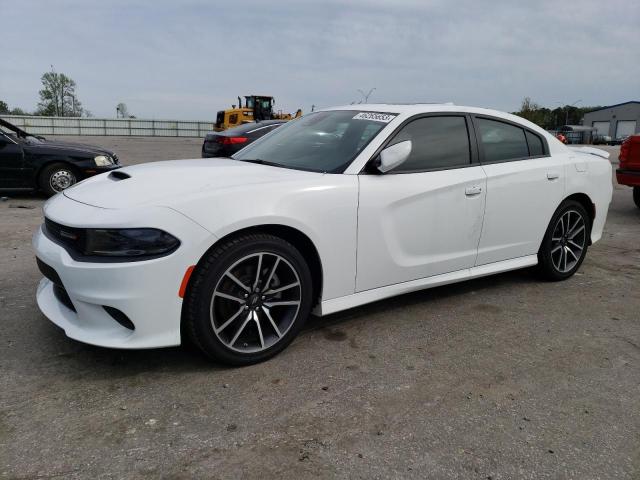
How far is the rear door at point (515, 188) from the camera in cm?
393

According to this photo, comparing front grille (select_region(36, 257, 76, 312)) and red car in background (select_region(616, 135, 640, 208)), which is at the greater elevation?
red car in background (select_region(616, 135, 640, 208))

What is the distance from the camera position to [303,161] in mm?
3527

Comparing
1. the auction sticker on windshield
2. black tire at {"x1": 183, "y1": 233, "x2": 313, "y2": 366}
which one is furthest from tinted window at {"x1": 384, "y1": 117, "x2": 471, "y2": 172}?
black tire at {"x1": 183, "y1": 233, "x2": 313, "y2": 366}

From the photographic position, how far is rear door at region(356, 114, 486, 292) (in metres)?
3.29

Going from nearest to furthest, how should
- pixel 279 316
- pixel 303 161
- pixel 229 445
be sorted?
1. pixel 229 445
2. pixel 279 316
3. pixel 303 161

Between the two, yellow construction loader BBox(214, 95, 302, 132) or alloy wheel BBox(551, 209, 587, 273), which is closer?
alloy wheel BBox(551, 209, 587, 273)

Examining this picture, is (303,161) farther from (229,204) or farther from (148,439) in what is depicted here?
(148,439)

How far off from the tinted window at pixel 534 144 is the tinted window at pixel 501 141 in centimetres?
6

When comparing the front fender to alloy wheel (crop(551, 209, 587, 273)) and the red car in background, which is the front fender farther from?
the red car in background

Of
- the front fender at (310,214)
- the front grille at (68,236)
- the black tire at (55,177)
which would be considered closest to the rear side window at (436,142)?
the front fender at (310,214)

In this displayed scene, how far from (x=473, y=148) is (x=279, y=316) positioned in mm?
1948

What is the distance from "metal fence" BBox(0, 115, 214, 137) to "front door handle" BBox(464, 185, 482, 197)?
4723 centimetres

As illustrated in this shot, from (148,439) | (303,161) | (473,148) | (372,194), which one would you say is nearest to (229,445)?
(148,439)

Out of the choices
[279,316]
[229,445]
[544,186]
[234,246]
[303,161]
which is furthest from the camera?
[544,186]
